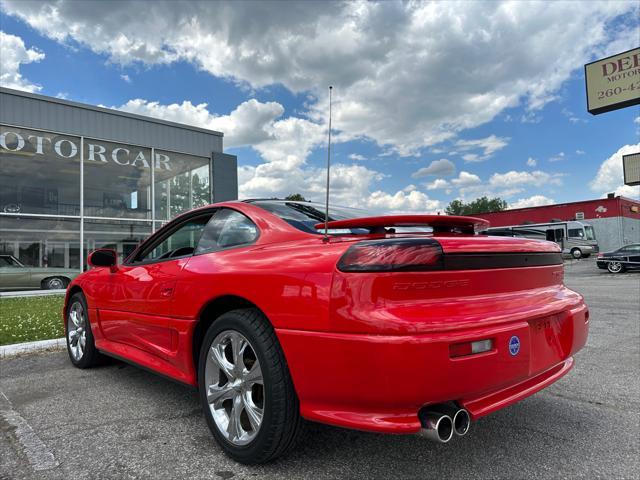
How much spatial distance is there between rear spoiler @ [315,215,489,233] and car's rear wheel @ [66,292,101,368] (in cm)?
281

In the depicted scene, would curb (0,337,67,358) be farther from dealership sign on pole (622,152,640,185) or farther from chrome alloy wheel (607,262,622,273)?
dealership sign on pole (622,152,640,185)

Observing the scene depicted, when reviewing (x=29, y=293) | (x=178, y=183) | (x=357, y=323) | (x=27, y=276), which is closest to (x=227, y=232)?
(x=357, y=323)

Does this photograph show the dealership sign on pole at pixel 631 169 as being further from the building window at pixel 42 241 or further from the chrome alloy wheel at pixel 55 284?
the chrome alloy wheel at pixel 55 284

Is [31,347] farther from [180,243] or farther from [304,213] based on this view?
[304,213]

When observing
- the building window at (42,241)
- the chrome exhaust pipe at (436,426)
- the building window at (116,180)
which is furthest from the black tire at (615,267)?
the chrome exhaust pipe at (436,426)

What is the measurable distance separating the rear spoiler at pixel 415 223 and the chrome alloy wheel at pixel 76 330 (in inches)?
116

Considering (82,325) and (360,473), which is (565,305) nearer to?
(360,473)

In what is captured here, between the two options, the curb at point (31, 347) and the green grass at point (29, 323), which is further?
the green grass at point (29, 323)

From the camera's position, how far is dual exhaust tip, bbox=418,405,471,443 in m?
1.79

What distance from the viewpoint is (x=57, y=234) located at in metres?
13.4

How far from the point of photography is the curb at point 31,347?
4.80 m

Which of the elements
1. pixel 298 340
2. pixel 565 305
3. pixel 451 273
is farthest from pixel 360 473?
pixel 565 305

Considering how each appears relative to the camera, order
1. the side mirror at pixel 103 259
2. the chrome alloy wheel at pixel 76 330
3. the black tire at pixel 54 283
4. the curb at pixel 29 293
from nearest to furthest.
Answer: the side mirror at pixel 103 259, the chrome alloy wheel at pixel 76 330, the curb at pixel 29 293, the black tire at pixel 54 283

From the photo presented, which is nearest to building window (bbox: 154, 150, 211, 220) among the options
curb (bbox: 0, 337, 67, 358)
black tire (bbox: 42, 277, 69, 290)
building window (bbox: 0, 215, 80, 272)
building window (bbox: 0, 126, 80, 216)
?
building window (bbox: 0, 126, 80, 216)
